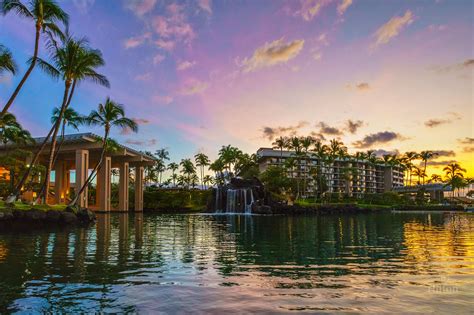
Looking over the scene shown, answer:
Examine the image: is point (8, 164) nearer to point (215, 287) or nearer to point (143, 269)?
point (143, 269)

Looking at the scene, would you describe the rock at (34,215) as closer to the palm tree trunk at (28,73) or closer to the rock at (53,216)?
the rock at (53,216)

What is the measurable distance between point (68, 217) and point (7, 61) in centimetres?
1437

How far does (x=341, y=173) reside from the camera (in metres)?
126

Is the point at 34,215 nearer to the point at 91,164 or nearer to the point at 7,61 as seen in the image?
the point at 7,61

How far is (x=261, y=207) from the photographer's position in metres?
65.6

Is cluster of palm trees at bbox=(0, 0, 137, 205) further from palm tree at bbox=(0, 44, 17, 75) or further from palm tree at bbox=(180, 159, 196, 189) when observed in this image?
palm tree at bbox=(180, 159, 196, 189)

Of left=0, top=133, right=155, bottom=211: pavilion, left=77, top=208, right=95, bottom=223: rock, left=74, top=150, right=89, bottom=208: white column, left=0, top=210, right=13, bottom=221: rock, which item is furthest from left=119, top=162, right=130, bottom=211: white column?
left=0, top=210, right=13, bottom=221: rock

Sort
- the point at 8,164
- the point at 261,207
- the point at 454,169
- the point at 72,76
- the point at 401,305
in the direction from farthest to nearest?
the point at 454,169, the point at 261,207, the point at 8,164, the point at 72,76, the point at 401,305

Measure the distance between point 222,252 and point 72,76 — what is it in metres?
27.5

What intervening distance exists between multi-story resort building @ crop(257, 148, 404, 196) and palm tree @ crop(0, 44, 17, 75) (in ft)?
323

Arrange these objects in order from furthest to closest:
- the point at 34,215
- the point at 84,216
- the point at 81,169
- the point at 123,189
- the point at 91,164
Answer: the point at 91,164, the point at 123,189, the point at 81,169, the point at 84,216, the point at 34,215

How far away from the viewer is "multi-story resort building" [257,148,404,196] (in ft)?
429

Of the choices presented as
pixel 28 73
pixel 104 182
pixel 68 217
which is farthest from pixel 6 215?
pixel 104 182

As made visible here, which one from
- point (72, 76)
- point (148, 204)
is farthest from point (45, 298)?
point (148, 204)
